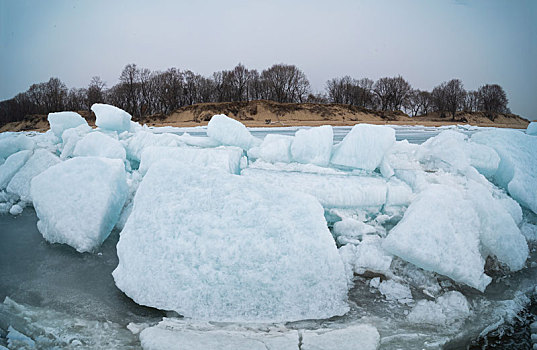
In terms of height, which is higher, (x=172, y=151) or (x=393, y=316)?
(x=172, y=151)

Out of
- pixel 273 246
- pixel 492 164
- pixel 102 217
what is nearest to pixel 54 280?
pixel 102 217

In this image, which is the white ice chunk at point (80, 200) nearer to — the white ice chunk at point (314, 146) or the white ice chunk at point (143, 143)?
the white ice chunk at point (143, 143)

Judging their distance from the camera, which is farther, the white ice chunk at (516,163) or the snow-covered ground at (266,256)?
the white ice chunk at (516,163)

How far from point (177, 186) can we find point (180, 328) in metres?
1.22

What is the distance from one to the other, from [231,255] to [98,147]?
3.37 m

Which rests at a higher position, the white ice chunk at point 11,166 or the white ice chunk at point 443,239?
the white ice chunk at point 11,166

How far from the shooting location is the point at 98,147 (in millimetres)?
4730

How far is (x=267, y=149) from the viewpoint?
177 inches

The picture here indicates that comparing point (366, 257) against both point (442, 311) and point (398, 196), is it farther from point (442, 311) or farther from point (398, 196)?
point (398, 196)

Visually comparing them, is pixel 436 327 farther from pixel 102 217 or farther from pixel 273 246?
pixel 102 217

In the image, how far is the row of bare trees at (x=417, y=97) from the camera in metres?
39.5

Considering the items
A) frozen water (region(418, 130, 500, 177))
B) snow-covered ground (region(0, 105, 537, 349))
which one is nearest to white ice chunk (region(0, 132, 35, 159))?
snow-covered ground (region(0, 105, 537, 349))

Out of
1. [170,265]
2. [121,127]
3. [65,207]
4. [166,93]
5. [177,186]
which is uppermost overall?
[166,93]

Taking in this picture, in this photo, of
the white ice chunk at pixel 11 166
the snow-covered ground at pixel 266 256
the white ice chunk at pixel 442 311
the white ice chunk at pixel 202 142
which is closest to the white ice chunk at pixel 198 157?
the snow-covered ground at pixel 266 256
